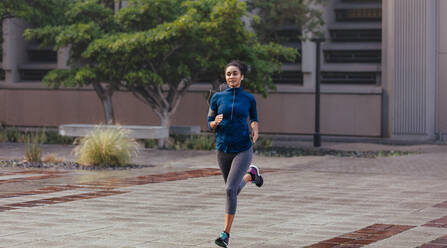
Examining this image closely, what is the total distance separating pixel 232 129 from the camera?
27.7 ft

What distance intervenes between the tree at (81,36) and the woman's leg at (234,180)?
51.4ft

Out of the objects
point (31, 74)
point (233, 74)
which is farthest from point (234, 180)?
point (31, 74)

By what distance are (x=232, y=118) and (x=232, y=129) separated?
11 cm

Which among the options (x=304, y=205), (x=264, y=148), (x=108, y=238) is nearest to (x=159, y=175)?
(x=304, y=205)

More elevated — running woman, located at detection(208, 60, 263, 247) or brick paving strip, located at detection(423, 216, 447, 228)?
running woman, located at detection(208, 60, 263, 247)

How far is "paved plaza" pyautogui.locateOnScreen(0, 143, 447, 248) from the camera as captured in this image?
8820mm

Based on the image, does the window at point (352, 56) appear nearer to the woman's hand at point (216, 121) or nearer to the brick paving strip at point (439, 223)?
the brick paving strip at point (439, 223)

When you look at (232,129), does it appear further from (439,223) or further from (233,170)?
(439,223)

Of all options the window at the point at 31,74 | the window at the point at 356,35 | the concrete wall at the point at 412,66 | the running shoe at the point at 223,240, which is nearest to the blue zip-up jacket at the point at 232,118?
the running shoe at the point at 223,240

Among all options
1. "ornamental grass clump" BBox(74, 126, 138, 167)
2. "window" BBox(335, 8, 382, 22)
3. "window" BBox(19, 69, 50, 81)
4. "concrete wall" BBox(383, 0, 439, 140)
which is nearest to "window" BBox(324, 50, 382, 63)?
"window" BBox(335, 8, 382, 22)

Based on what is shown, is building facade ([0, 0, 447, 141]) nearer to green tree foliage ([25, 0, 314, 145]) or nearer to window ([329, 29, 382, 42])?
window ([329, 29, 382, 42])

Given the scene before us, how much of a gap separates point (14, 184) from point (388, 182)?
651 cm

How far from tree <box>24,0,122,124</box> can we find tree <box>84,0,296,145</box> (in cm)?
43

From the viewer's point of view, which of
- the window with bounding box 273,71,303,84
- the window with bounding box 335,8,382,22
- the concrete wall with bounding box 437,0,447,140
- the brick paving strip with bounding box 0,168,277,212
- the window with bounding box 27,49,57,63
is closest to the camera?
the brick paving strip with bounding box 0,168,277,212
